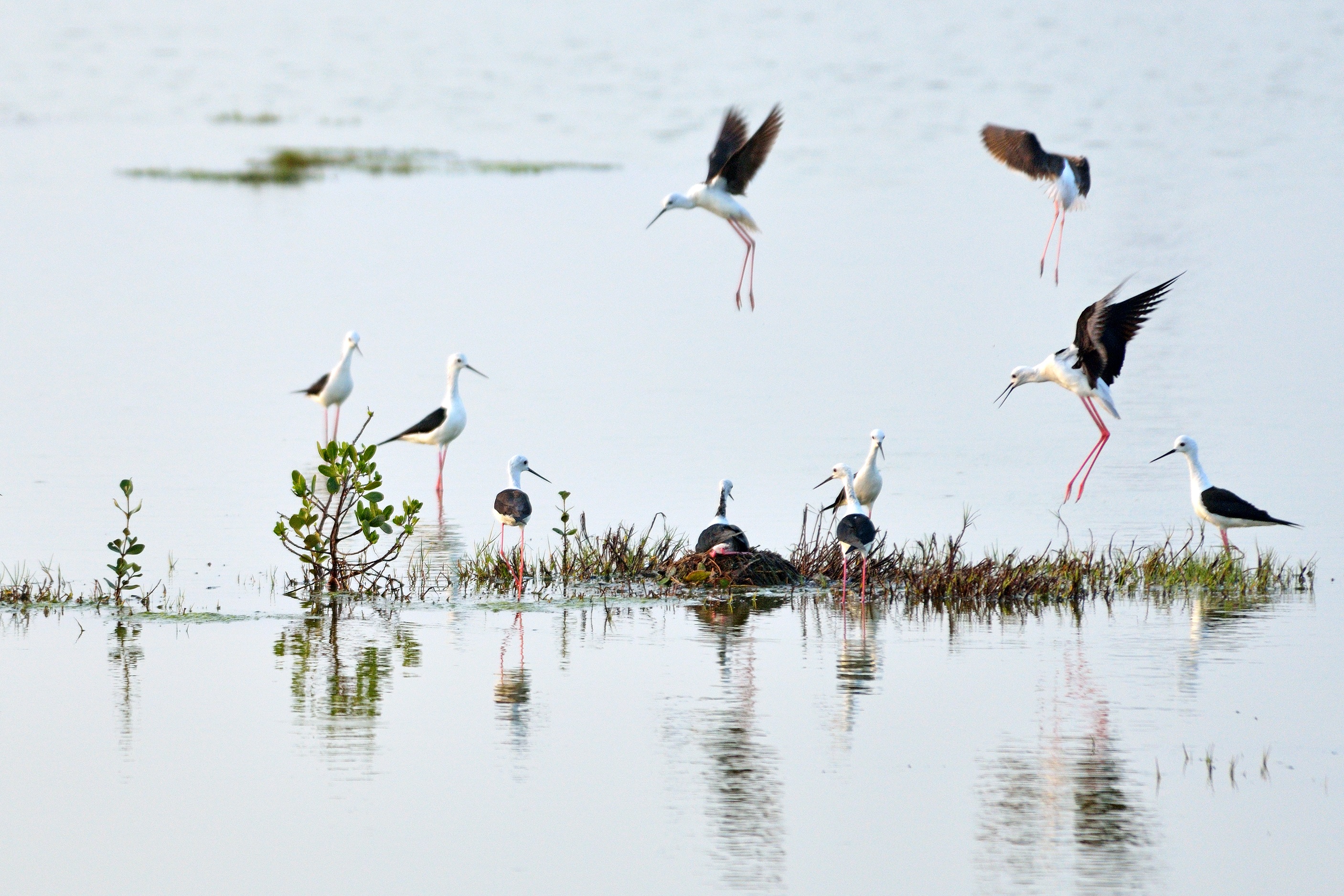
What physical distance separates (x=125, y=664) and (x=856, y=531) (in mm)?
3199

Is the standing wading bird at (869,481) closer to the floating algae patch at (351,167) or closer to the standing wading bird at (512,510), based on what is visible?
the standing wading bird at (512,510)

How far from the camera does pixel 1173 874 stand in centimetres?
508

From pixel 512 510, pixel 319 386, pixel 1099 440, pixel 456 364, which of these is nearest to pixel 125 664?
pixel 512 510

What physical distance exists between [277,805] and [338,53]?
53.1 meters

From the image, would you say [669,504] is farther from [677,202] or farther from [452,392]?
[677,202]

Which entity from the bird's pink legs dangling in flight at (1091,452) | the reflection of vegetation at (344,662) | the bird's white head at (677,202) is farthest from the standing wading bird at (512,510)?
the bird's white head at (677,202)

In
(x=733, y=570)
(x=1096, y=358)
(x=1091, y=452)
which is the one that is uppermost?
(x=1096, y=358)

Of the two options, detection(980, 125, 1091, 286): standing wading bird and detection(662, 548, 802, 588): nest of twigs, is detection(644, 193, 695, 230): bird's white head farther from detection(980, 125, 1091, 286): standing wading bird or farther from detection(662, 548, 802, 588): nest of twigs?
detection(662, 548, 802, 588): nest of twigs

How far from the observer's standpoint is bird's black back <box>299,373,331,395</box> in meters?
14.7

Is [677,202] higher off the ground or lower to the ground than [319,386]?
higher

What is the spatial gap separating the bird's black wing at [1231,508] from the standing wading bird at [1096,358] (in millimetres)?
1338

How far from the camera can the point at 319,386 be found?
14742 millimetres

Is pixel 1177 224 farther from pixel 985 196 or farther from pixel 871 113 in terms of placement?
pixel 871 113

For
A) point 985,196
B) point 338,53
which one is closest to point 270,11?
point 338,53
